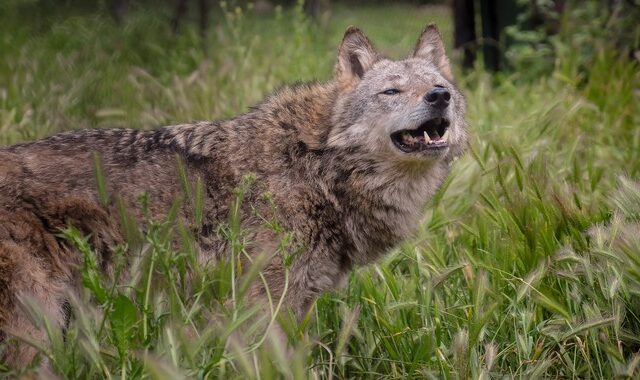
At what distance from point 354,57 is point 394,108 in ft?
1.78

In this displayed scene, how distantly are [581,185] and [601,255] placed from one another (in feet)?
5.18

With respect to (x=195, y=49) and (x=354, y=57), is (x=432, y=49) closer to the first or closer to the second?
(x=354, y=57)

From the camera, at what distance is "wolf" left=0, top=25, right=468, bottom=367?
382 cm

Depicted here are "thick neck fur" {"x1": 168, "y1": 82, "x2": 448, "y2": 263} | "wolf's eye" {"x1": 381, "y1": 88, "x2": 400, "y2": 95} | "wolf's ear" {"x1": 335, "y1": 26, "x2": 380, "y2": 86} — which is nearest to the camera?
"thick neck fur" {"x1": 168, "y1": 82, "x2": 448, "y2": 263}

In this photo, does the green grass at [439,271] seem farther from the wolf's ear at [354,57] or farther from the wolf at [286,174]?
the wolf's ear at [354,57]

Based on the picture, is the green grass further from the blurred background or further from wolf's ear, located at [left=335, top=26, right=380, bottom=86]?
wolf's ear, located at [left=335, top=26, right=380, bottom=86]

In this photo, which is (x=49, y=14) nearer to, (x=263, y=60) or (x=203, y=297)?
(x=263, y=60)

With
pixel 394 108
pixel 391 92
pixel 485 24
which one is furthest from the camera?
pixel 485 24

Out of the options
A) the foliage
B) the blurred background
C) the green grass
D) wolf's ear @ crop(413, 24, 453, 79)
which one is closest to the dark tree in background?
the blurred background

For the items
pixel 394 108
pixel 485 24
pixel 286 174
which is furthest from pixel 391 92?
pixel 485 24

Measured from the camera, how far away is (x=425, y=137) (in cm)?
461

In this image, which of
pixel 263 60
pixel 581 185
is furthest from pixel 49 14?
pixel 581 185

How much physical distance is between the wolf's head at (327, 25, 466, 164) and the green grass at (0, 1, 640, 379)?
423mm

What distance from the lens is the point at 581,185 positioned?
522cm
